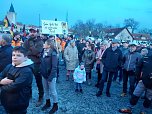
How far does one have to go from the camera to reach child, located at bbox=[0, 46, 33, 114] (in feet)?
14.1

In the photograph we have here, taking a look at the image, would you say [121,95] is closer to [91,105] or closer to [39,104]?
[91,105]

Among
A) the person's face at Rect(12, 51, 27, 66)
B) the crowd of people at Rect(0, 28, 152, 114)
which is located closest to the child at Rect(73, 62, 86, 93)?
the crowd of people at Rect(0, 28, 152, 114)

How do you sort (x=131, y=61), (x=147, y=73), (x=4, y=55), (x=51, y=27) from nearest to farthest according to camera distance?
1. (x=4, y=55)
2. (x=147, y=73)
3. (x=131, y=61)
4. (x=51, y=27)

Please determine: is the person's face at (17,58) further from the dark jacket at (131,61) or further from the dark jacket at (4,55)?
the dark jacket at (131,61)

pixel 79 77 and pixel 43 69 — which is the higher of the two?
pixel 43 69

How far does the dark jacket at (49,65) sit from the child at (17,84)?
2.50m

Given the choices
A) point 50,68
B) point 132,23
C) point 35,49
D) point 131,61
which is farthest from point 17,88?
point 132,23

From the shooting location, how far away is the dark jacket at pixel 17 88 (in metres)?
4.29

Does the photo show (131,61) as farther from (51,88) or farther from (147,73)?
(51,88)

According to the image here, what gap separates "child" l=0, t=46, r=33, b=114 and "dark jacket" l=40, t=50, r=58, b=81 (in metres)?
2.50

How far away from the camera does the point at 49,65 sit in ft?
23.4

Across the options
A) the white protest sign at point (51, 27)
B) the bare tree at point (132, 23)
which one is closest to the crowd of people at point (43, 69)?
the white protest sign at point (51, 27)

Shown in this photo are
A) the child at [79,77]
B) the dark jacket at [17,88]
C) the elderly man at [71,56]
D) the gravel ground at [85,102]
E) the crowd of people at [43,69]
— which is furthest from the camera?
the elderly man at [71,56]

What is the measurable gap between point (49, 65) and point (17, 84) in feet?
9.45
